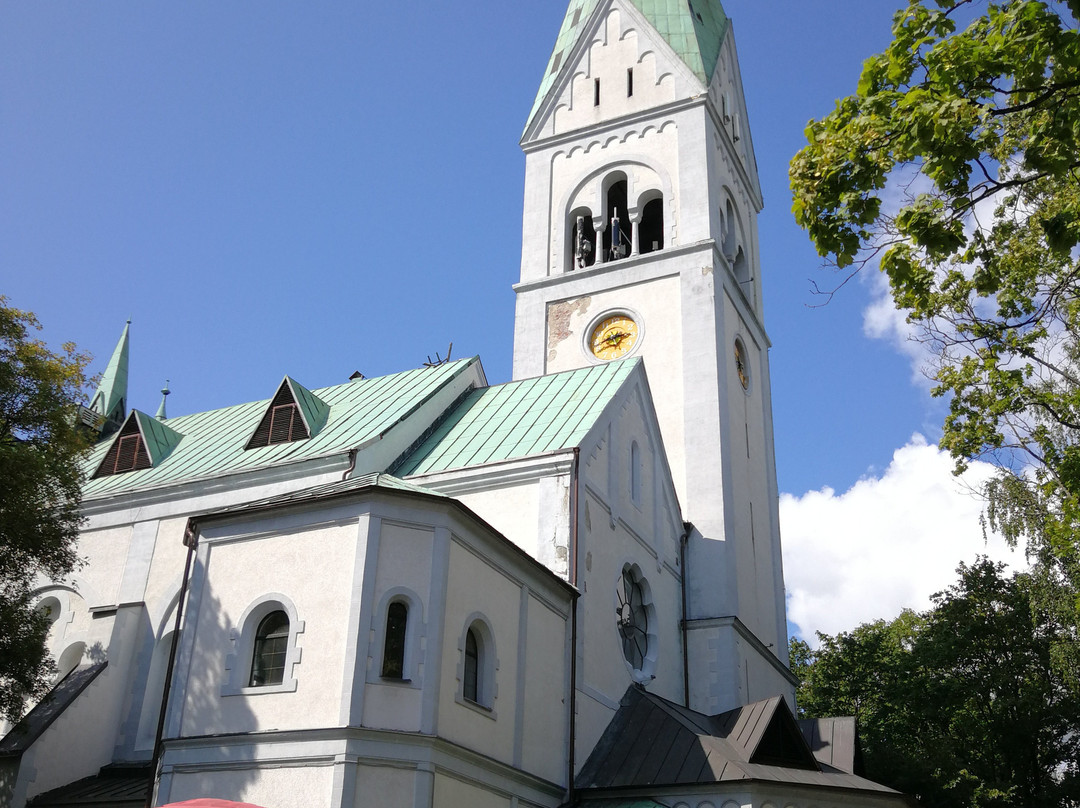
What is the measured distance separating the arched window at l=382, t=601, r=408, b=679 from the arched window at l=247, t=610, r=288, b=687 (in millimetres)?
1559

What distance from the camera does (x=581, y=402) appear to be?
23172mm

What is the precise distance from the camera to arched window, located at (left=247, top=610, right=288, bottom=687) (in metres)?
15.8

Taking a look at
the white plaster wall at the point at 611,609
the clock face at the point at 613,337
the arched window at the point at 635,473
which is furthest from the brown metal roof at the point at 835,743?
the clock face at the point at 613,337

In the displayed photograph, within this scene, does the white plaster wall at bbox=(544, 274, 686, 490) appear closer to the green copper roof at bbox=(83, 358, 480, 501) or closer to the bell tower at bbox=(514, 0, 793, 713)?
the bell tower at bbox=(514, 0, 793, 713)

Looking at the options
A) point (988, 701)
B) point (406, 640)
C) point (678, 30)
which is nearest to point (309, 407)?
point (406, 640)

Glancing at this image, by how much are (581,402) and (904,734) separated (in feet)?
76.8

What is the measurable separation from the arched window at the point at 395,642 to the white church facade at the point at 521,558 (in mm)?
44

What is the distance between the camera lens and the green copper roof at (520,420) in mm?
21969

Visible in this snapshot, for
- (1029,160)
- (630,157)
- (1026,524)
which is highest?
(630,157)

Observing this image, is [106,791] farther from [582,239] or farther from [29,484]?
[582,239]

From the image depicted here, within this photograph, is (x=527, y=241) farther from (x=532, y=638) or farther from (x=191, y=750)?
(x=191, y=750)

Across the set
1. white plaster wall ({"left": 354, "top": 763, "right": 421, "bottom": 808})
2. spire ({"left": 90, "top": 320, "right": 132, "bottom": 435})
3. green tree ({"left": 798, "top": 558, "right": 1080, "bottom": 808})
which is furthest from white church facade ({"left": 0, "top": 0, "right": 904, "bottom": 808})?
spire ({"left": 90, "top": 320, "right": 132, "bottom": 435})

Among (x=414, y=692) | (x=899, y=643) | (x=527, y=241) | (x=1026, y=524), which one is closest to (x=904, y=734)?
(x=899, y=643)

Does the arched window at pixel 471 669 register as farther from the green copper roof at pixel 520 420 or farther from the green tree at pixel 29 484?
the green tree at pixel 29 484
